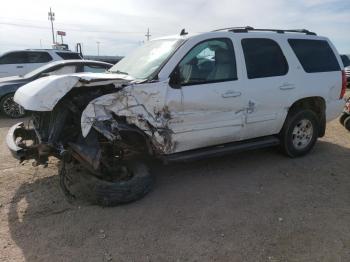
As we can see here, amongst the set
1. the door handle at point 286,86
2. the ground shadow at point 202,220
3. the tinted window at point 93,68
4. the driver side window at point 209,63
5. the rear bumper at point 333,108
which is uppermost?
the driver side window at point 209,63

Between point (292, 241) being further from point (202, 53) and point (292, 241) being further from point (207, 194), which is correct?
point (202, 53)

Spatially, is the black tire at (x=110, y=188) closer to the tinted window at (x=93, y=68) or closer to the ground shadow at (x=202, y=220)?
the ground shadow at (x=202, y=220)

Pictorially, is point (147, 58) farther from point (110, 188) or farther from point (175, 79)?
point (110, 188)

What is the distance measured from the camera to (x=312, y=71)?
5.91 meters

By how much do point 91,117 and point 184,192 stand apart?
5.15 ft

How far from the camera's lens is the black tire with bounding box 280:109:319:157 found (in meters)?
5.84

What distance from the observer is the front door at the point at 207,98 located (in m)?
4.61

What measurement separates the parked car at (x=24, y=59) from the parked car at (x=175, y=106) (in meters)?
8.90

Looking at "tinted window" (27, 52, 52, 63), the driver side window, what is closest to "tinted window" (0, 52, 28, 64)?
"tinted window" (27, 52, 52, 63)

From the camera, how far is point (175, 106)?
454 centimetres

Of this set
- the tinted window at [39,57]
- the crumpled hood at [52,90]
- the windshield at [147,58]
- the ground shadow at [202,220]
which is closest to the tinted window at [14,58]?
the tinted window at [39,57]

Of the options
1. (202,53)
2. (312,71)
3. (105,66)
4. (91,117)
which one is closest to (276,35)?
(312,71)

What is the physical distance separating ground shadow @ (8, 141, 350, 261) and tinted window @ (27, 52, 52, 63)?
31.3 ft

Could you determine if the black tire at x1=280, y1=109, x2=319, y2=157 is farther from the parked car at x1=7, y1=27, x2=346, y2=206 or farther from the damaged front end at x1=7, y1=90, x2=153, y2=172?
the damaged front end at x1=7, y1=90, x2=153, y2=172
